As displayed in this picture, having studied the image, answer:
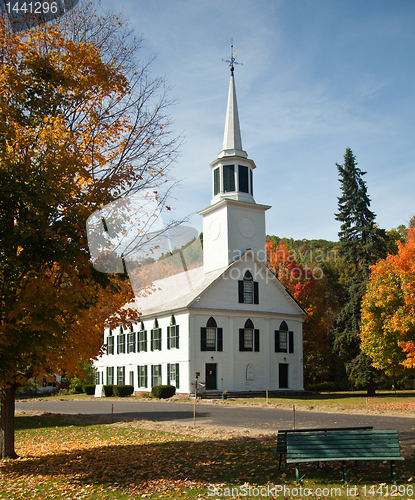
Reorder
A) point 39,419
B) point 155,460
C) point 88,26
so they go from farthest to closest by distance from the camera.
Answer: point 39,419, point 88,26, point 155,460

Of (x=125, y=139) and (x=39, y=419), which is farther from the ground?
(x=125, y=139)

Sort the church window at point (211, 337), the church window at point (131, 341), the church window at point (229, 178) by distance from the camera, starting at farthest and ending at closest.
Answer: the church window at point (131, 341) → the church window at point (229, 178) → the church window at point (211, 337)

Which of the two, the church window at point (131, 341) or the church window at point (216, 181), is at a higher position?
the church window at point (216, 181)

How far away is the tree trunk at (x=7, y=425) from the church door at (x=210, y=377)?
2371cm

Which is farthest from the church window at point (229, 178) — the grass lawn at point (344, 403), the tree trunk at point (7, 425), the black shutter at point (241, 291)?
the tree trunk at point (7, 425)

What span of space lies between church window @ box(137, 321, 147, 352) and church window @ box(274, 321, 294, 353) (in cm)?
1077

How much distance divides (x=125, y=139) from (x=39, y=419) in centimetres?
1374

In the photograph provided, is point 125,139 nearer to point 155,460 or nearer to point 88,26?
point 88,26

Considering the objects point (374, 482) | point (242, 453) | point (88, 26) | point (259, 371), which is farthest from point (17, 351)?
point (259, 371)

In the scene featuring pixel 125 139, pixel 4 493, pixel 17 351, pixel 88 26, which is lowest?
pixel 4 493

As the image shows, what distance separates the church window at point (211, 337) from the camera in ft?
115

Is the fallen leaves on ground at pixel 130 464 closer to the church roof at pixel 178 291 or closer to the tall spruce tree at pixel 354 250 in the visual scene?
the church roof at pixel 178 291

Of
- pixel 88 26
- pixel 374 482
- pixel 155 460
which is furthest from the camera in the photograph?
pixel 88 26

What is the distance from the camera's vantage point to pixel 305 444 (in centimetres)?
841
